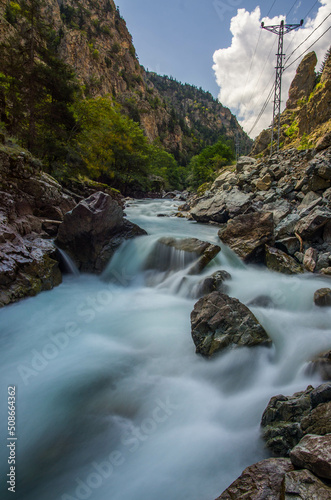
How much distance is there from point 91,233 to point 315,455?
703 cm

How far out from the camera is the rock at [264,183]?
39.6ft

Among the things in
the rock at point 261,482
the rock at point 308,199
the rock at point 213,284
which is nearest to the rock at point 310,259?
the rock at point 213,284

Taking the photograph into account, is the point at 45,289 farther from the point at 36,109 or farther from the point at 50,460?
the point at 36,109

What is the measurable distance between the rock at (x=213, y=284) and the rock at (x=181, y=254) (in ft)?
2.76

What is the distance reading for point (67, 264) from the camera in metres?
7.23

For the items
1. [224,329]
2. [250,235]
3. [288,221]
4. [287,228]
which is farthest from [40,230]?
[288,221]

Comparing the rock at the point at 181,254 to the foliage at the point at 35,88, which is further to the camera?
the foliage at the point at 35,88

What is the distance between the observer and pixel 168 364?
395 cm

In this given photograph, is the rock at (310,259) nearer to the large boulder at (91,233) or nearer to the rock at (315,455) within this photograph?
the rock at (315,455)

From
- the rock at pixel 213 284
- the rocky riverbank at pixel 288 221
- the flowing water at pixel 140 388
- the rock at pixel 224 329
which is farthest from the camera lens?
the rocky riverbank at pixel 288 221

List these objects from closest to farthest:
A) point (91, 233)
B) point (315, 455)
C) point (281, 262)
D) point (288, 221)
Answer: point (315, 455), point (281, 262), point (91, 233), point (288, 221)

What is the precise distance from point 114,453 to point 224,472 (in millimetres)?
1231

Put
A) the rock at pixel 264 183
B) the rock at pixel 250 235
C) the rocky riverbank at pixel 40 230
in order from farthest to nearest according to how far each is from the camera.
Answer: the rock at pixel 264 183
the rock at pixel 250 235
the rocky riverbank at pixel 40 230

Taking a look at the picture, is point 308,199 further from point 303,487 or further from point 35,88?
point 35,88
